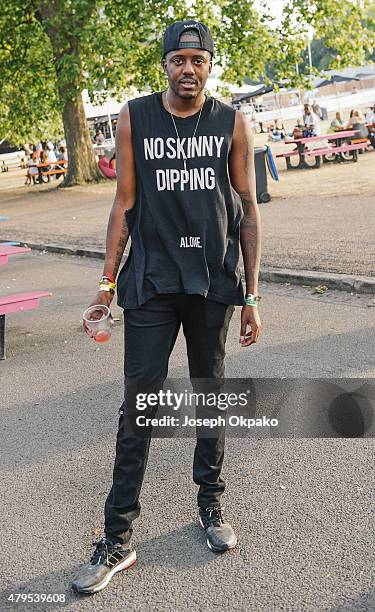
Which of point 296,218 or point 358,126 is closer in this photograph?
point 296,218

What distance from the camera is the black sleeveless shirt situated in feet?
10.9

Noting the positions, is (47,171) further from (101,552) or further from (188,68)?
(101,552)

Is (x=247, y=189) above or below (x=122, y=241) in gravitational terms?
above

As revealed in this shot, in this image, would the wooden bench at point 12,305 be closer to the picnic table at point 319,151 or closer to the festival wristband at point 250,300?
the festival wristband at point 250,300

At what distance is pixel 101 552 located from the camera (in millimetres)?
3391

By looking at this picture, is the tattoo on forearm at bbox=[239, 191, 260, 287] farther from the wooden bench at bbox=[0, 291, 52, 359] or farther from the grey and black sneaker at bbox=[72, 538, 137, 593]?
the wooden bench at bbox=[0, 291, 52, 359]

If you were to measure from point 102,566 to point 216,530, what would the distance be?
525mm

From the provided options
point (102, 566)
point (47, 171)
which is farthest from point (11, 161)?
point (102, 566)

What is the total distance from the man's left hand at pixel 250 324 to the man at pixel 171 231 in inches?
3.8

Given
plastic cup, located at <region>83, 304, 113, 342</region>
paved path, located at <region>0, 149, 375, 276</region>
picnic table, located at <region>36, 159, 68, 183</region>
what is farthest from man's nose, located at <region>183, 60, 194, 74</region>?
picnic table, located at <region>36, 159, 68, 183</region>

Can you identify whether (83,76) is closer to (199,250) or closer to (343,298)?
(343,298)

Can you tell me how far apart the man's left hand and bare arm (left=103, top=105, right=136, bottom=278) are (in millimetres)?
567

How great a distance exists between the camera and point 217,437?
3600 mm

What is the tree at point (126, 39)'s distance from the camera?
73.4ft
